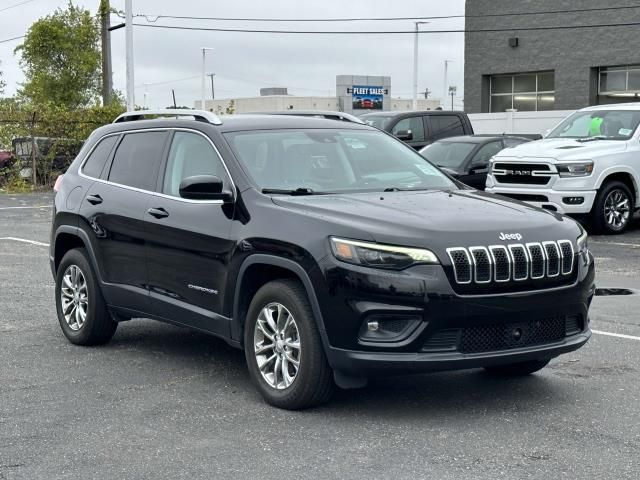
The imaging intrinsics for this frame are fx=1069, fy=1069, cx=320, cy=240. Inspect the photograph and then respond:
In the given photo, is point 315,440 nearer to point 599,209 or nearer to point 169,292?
point 169,292

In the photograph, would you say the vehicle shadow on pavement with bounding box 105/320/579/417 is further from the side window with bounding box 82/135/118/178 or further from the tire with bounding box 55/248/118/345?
the side window with bounding box 82/135/118/178

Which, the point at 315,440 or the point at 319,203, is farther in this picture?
the point at 319,203

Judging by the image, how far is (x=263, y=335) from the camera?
20.4 ft

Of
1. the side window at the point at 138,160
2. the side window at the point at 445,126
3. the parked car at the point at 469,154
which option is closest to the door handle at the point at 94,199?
the side window at the point at 138,160

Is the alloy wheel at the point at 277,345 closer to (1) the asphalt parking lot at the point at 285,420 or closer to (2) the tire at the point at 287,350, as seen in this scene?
(2) the tire at the point at 287,350

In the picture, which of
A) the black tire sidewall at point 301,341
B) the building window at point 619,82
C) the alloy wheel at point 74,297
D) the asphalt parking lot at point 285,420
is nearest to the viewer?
the asphalt parking lot at point 285,420

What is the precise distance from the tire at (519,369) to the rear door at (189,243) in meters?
1.80

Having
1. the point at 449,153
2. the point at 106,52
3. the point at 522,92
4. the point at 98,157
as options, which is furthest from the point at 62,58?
the point at 98,157

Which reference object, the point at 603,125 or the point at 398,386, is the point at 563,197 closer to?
the point at 603,125

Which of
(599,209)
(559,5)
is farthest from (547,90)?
(599,209)

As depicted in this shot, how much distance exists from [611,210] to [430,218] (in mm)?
11052

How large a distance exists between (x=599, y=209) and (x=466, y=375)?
9.64m

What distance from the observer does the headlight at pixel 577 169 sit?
51.6 ft

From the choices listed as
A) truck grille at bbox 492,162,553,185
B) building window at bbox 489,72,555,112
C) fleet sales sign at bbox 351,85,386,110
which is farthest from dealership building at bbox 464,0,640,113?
fleet sales sign at bbox 351,85,386,110
